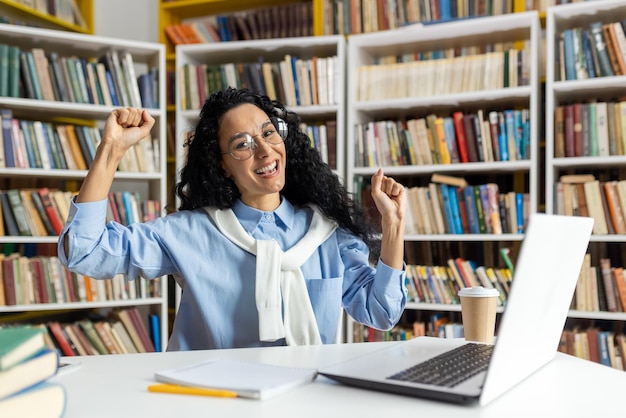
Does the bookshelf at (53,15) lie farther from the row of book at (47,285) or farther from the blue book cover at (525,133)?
the blue book cover at (525,133)

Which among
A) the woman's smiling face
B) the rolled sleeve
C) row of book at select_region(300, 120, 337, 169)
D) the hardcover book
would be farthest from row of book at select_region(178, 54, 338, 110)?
the hardcover book

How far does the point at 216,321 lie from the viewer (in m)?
1.55

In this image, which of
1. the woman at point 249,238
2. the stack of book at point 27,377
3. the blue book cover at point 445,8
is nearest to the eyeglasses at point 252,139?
the woman at point 249,238

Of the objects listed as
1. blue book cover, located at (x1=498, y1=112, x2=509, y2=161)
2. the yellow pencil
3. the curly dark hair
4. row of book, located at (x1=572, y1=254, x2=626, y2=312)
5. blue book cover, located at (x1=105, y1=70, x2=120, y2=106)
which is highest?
blue book cover, located at (x1=105, y1=70, x2=120, y2=106)

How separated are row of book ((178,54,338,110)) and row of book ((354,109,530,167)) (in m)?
0.27

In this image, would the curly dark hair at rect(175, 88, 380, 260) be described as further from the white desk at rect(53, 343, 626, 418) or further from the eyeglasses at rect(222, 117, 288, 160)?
the white desk at rect(53, 343, 626, 418)

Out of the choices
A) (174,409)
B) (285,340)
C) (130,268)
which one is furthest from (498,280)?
(174,409)

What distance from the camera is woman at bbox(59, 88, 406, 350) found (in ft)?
4.88

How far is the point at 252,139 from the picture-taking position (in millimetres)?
1713

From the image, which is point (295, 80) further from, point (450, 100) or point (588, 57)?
point (588, 57)

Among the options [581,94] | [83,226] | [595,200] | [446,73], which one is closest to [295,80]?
[446,73]

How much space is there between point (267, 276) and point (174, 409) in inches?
27.8

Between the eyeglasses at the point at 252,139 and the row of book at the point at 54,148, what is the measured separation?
1622 millimetres

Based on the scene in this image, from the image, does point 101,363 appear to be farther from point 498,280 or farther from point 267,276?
point 498,280
